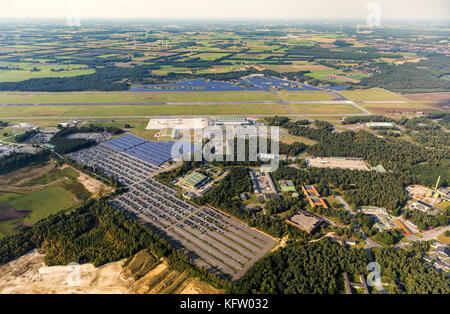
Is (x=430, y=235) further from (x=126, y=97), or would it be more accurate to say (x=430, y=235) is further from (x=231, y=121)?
(x=126, y=97)

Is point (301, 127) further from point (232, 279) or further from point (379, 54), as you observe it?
point (379, 54)

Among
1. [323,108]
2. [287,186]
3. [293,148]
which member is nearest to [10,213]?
[287,186]

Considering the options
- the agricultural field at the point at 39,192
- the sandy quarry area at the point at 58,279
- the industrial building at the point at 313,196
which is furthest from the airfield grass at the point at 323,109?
the sandy quarry area at the point at 58,279

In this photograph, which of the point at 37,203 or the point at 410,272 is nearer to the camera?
the point at 410,272

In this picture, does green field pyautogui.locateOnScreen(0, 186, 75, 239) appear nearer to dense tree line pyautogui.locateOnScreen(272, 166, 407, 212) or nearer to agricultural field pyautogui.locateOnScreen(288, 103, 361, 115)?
dense tree line pyautogui.locateOnScreen(272, 166, 407, 212)

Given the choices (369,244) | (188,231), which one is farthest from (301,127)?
(188,231)

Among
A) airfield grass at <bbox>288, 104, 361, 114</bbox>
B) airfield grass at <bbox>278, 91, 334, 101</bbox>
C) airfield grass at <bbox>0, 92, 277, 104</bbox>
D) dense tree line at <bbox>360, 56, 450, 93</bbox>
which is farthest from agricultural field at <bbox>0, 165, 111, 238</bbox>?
dense tree line at <bbox>360, 56, 450, 93</bbox>
